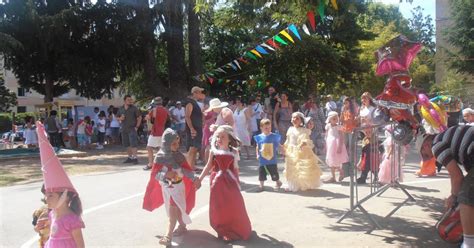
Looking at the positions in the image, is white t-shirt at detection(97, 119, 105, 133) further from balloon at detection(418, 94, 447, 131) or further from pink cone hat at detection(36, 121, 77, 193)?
pink cone hat at detection(36, 121, 77, 193)

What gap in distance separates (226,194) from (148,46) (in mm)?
18264

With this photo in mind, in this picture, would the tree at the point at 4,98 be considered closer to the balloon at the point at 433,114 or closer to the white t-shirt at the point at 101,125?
the white t-shirt at the point at 101,125

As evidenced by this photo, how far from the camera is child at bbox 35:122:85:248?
3609mm

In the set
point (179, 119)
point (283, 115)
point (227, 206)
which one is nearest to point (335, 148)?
point (283, 115)

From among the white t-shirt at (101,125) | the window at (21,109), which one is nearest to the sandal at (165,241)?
the white t-shirt at (101,125)

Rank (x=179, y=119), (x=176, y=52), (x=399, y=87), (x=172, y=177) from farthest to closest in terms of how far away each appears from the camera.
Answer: (x=176, y=52) < (x=179, y=119) < (x=399, y=87) < (x=172, y=177)

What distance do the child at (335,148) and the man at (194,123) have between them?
2725 mm

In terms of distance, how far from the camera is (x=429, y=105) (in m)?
5.52

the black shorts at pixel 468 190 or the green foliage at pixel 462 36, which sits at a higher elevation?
the green foliage at pixel 462 36

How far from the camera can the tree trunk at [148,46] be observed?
21005 millimetres

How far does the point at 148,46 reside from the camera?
22.6m

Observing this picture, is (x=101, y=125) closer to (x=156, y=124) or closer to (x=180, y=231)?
(x=156, y=124)

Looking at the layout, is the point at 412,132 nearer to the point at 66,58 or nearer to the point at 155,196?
the point at 155,196

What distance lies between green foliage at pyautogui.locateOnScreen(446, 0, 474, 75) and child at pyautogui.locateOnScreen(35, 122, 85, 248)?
122ft
